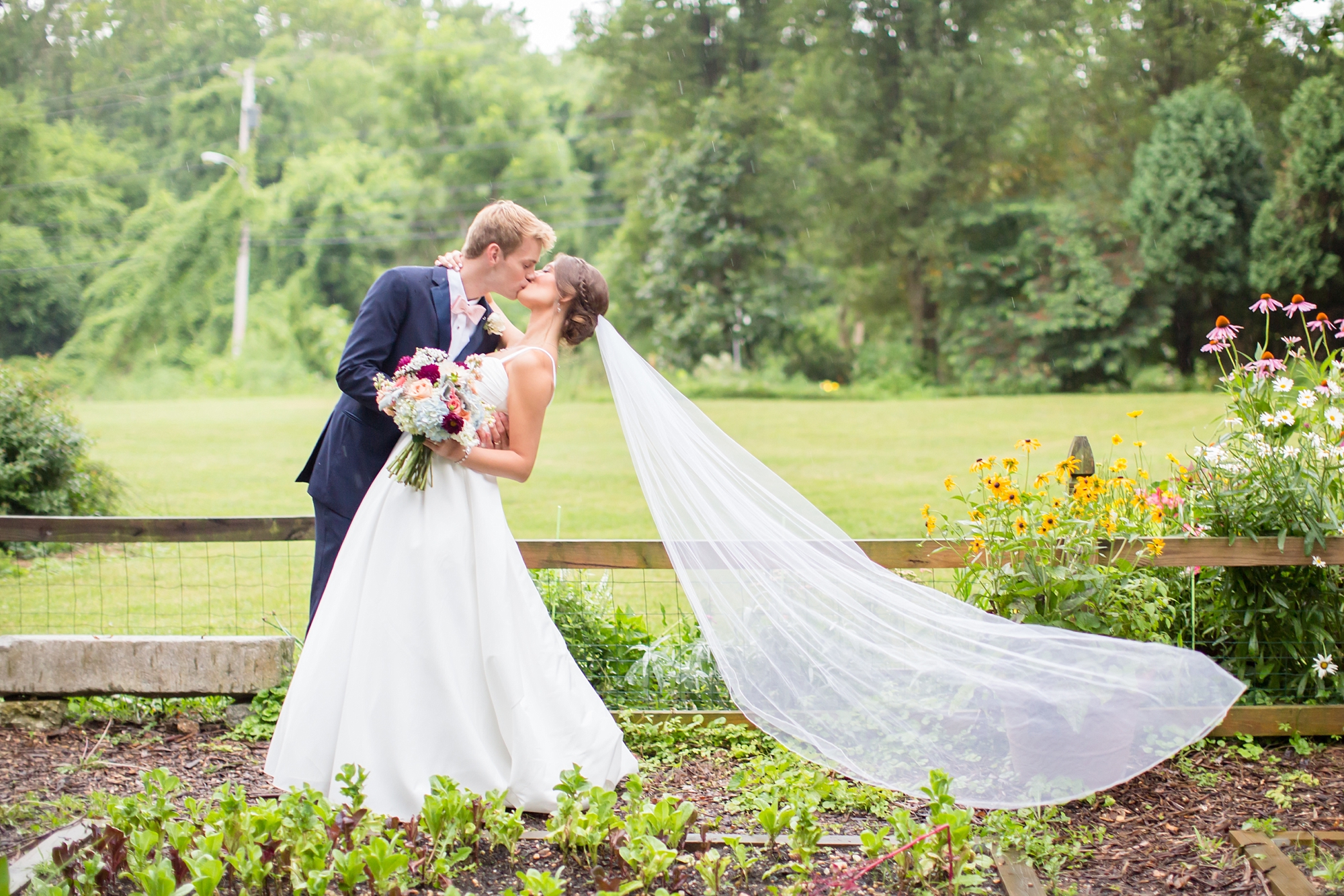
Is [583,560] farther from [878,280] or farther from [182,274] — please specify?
[182,274]

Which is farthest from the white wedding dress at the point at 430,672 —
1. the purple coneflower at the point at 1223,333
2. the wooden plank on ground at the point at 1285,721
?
the purple coneflower at the point at 1223,333

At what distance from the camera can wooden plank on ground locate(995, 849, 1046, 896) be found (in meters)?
2.58

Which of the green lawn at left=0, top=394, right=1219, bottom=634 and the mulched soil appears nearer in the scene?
the mulched soil

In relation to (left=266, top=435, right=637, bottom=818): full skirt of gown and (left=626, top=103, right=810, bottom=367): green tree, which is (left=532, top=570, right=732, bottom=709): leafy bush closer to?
(left=266, top=435, right=637, bottom=818): full skirt of gown

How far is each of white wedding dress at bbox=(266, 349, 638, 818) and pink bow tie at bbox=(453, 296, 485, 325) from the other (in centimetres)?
32

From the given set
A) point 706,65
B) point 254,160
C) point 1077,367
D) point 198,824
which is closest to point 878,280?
point 1077,367

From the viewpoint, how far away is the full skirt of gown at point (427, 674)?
121 inches

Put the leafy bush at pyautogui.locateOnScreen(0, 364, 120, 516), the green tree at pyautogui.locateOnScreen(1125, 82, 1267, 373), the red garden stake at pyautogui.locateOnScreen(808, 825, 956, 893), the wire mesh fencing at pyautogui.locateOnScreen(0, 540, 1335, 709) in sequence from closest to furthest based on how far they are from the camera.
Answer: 1. the red garden stake at pyautogui.locateOnScreen(808, 825, 956, 893)
2. the wire mesh fencing at pyautogui.locateOnScreen(0, 540, 1335, 709)
3. the leafy bush at pyautogui.locateOnScreen(0, 364, 120, 516)
4. the green tree at pyautogui.locateOnScreen(1125, 82, 1267, 373)

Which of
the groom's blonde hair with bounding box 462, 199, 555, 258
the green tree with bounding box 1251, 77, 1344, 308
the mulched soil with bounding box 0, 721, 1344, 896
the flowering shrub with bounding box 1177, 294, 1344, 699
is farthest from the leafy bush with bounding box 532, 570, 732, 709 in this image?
the green tree with bounding box 1251, 77, 1344, 308

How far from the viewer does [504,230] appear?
3.26m

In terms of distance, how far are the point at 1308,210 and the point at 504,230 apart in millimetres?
17698

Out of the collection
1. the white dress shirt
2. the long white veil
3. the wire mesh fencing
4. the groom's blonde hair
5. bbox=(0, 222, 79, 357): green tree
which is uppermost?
bbox=(0, 222, 79, 357): green tree

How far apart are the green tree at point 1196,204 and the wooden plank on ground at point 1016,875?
17.4 metres

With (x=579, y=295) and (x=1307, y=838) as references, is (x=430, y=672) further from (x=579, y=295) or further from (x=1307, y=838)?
(x=1307, y=838)
